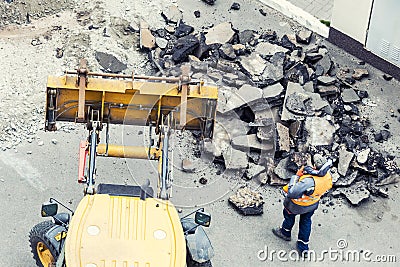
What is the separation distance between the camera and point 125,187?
9133 mm

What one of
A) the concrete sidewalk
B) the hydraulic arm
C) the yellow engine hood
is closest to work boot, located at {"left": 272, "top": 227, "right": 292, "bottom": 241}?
the hydraulic arm

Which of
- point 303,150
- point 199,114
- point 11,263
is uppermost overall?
point 199,114

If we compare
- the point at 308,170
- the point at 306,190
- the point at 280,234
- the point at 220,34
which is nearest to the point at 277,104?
the point at 220,34

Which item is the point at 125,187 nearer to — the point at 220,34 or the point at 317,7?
the point at 220,34

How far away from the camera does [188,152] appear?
38.7ft

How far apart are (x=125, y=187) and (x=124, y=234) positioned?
3.57ft

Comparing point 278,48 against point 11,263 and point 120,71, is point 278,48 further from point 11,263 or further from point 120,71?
point 11,263

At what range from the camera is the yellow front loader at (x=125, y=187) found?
26.6 ft

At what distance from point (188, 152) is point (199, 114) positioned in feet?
6.82

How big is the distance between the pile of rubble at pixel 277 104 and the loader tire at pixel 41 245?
2746 mm

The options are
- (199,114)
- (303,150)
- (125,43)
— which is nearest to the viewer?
(199,114)

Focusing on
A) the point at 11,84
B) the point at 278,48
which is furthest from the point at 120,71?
the point at 278,48

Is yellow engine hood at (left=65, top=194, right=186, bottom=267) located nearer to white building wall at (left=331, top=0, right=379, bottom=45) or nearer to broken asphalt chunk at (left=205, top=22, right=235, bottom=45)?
broken asphalt chunk at (left=205, top=22, right=235, bottom=45)

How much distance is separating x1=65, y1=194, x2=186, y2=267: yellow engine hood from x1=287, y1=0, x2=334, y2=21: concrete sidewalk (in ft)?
24.2
